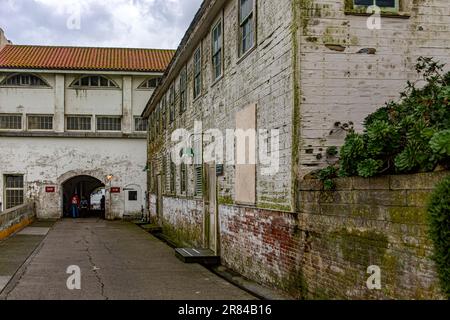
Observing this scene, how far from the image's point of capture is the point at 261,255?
11273 mm

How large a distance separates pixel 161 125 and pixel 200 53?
10.5m

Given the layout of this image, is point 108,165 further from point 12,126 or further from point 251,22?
point 251,22

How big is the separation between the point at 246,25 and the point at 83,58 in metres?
26.8

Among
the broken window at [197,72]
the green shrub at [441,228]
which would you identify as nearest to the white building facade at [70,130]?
the broken window at [197,72]

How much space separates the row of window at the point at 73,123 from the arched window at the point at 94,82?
1807mm

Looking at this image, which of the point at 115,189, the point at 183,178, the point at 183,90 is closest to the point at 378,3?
the point at 183,90

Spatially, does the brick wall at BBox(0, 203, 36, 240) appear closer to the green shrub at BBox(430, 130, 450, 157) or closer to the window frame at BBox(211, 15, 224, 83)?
the window frame at BBox(211, 15, 224, 83)

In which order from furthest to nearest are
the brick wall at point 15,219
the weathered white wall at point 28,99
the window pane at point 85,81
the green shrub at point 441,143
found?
the window pane at point 85,81, the weathered white wall at point 28,99, the brick wall at point 15,219, the green shrub at point 441,143

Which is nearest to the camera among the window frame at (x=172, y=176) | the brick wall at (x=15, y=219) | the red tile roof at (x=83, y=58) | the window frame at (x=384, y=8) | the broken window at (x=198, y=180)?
the window frame at (x=384, y=8)

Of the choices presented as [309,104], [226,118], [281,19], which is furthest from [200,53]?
[309,104]

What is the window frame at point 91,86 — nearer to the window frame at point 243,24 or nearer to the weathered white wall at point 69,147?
the weathered white wall at point 69,147

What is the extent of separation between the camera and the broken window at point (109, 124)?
36719 millimetres

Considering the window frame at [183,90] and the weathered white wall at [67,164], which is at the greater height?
the window frame at [183,90]

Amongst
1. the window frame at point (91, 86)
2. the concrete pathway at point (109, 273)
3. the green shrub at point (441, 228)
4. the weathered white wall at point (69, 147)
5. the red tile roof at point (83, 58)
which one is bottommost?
the concrete pathway at point (109, 273)
